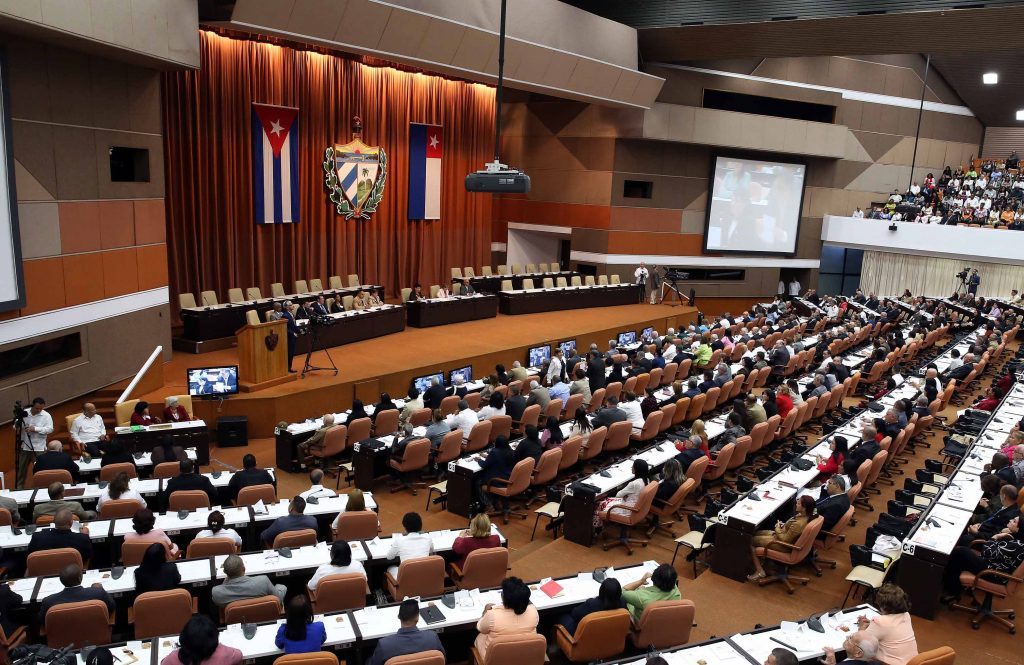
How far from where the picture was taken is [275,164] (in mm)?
18016

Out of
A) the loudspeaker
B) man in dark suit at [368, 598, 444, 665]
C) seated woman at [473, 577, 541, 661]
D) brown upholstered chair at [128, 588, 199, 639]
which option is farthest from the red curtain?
seated woman at [473, 577, 541, 661]

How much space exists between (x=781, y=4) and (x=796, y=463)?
1271cm

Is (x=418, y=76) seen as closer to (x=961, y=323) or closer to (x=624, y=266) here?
(x=624, y=266)

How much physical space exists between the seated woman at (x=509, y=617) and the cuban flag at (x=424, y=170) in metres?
17.9

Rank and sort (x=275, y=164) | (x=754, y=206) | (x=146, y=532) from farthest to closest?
(x=754, y=206)
(x=275, y=164)
(x=146, y=532)

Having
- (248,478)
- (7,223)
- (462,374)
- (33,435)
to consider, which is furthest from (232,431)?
(7,223)

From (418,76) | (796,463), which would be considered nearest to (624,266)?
(418,76)

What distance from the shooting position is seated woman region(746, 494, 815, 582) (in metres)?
7.41

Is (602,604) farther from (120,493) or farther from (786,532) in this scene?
(120,493)

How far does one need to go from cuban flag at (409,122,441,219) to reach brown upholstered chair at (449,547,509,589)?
16.7 meters

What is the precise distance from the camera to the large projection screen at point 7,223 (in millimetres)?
9516

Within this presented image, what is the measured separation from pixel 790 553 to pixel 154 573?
19.1 ft

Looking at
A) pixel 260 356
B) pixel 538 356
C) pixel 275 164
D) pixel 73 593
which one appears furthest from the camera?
pixel 275 164

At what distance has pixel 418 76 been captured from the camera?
70.0ft
